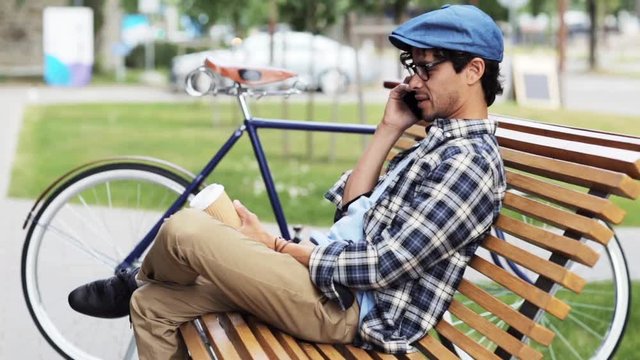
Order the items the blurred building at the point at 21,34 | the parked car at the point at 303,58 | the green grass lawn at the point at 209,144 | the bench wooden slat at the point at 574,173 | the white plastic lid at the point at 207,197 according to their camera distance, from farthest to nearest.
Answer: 1. the blurred building at the point at 21,34
2. the parked car at the point at 303,58
3. the green grass lawn at the point at 209,144
4. the white plastic lid at the point at 207,197
5. the bench wooden slat at the point at 574,173

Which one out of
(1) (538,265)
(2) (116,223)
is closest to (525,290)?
(1) (538,265)

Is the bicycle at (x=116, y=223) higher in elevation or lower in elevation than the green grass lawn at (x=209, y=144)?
higher

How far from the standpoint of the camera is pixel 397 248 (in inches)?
114

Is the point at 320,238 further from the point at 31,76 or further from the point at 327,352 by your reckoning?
the point at 31,76

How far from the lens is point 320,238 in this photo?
→ 3332 mm

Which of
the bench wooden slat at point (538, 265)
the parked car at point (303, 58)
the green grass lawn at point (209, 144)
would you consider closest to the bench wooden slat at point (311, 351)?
the bench wooden slat at point (538, 265)

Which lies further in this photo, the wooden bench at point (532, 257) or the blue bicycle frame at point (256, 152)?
the blue bicycle frame at point (256, 152)

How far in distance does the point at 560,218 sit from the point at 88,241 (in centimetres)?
224

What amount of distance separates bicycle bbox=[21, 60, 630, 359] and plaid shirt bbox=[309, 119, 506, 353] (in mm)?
1057

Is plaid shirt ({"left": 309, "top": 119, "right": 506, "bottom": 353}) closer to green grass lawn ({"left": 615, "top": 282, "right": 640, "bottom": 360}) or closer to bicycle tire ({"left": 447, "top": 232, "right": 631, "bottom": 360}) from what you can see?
bicycle tire ({"left": 447, "top": 232, "right": 631, "bottom": 360})

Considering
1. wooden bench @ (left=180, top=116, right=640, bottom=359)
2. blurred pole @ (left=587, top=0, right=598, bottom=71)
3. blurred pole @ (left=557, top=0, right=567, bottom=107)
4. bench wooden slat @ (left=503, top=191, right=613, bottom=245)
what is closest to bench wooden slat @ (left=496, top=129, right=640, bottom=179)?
wooden bench @ (left=180, top=116, right=640, bottom=359)

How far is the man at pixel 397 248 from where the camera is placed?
291 centimetres

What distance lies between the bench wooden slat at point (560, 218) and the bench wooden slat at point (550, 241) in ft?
0.11

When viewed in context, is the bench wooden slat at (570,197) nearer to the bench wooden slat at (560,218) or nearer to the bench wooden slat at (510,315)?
the bench wooden slat at (560,218)
